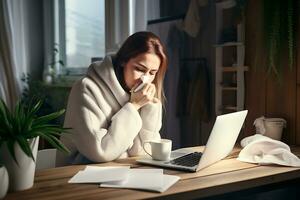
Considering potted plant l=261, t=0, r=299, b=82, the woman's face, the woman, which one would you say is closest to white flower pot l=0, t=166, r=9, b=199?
the woman

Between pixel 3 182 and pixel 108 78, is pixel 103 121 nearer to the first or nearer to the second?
pixel 108 78

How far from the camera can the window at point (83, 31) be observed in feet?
11.7

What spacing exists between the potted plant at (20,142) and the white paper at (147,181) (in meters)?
0.22

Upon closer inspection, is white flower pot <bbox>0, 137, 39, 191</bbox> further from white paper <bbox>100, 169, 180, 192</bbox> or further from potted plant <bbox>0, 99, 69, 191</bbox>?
white paper <bbox>100, 169, 180, 192</bbox>

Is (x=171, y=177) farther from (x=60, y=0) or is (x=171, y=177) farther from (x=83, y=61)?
(x=60, y=0)

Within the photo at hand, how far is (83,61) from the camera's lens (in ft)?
12.5

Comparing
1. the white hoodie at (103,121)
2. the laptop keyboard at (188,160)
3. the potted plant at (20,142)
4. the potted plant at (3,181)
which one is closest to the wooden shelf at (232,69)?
the white hoodie at (103,121)

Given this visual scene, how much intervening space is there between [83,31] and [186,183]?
289 cm

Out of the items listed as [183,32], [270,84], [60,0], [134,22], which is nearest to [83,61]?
[60,0]

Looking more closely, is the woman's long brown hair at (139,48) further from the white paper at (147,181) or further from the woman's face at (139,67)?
the white paper at (147,181)

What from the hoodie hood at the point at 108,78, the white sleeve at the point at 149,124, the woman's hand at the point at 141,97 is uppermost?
the hoodie hood at the point at 108,78

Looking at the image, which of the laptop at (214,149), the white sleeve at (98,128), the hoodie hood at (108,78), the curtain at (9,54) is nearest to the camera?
the laptop at (214,149)

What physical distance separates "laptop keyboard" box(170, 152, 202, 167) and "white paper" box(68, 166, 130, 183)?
0.75 ft

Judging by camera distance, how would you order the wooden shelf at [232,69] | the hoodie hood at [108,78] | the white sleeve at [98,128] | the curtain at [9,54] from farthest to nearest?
the curtain at [9,54], the wooden shelf at [232,69], the hoodie hood at [108,78], the white sleeve at [98,128]
